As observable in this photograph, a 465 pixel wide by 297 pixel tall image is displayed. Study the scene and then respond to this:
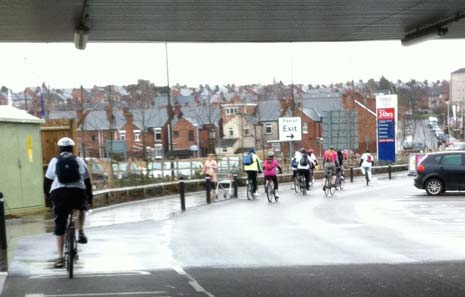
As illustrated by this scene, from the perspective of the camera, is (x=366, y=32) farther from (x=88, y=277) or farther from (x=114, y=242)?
(x=88, y=277)

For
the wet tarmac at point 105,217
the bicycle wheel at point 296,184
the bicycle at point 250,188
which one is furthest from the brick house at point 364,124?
the wet tarmac at point 105,217

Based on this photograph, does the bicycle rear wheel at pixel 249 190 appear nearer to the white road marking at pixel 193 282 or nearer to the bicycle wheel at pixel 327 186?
the bicycle wheel at pixel 327 186

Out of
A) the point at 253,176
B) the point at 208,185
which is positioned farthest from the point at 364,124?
the point at 208,185

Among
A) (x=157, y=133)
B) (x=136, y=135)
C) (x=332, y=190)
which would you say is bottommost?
(x=332, y=190)

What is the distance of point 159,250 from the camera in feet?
36.3

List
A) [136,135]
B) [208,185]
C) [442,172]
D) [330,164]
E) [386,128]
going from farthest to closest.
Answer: [136,135], [386,128], [330,164], [442,172], [208,185]

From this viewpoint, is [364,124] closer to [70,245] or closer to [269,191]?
[269,191]

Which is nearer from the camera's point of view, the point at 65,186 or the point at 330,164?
the point at 65,186

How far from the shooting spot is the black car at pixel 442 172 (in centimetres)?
2345

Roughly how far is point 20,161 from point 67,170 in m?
8.14

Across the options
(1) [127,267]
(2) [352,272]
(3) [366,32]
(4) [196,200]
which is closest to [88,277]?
(1) [127,267]

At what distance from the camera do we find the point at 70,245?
8453 mm

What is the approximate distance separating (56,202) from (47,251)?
2.51 m

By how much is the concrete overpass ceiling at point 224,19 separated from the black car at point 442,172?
991cm
